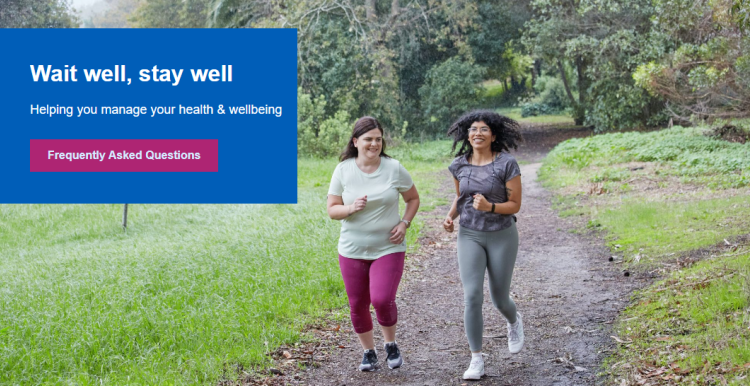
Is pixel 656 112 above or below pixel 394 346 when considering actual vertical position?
above

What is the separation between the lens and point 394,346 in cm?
524

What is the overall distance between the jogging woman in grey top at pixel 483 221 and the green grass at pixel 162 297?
1.75m

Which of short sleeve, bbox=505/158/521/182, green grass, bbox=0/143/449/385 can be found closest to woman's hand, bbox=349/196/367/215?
short sleeve, bbox=505/158/521/182

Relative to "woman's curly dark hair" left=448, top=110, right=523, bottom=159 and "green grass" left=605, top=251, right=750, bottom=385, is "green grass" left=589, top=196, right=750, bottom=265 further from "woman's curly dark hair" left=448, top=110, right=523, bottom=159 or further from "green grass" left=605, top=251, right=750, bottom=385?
"woman's curly dark hair" left=448, top=110, right=523, bottom=159

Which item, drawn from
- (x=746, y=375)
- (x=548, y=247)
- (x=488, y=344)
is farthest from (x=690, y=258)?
(x=746, y=375)

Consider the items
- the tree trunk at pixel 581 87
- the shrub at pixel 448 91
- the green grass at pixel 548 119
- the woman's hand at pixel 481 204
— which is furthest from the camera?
the green grass at pixel 548 119

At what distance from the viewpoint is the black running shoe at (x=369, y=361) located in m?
5.26

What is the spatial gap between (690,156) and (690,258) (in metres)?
9.40

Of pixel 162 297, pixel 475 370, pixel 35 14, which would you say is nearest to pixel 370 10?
pixel 35 14

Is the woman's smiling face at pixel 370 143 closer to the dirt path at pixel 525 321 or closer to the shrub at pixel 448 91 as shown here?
the dirt path at pixel 525 321

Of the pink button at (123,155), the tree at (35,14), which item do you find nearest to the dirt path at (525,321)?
the pink button at (123,155)

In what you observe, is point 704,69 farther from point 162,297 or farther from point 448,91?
point 162,297

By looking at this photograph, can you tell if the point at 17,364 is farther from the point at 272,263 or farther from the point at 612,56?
the point at 612,56

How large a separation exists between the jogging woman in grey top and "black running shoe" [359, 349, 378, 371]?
741 mm
